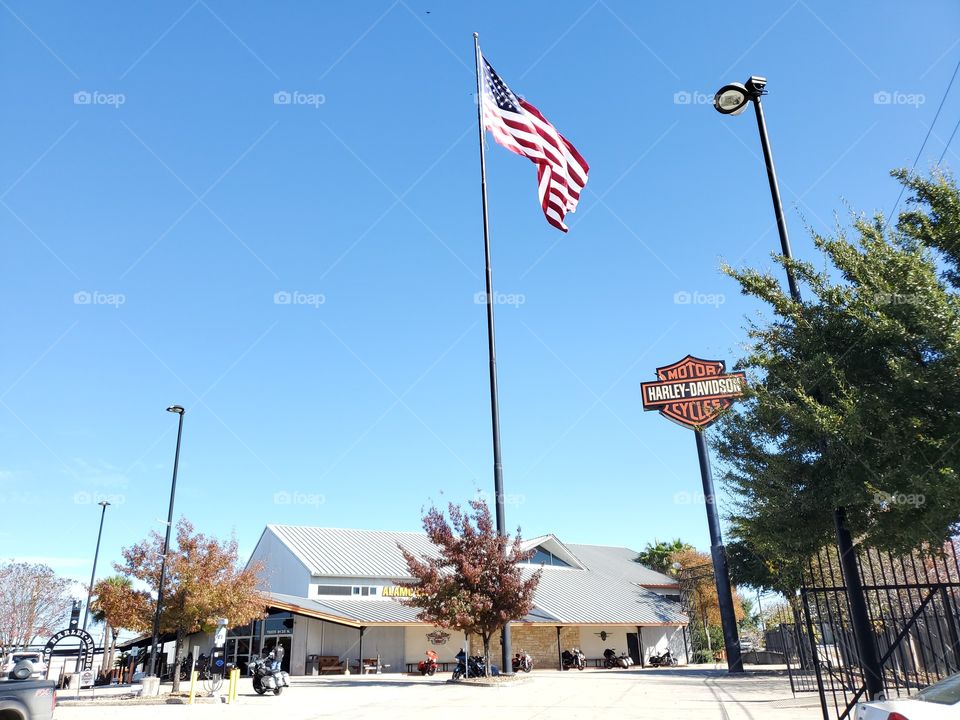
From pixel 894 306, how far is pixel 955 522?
2533 millimetres

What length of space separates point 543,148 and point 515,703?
15.7m

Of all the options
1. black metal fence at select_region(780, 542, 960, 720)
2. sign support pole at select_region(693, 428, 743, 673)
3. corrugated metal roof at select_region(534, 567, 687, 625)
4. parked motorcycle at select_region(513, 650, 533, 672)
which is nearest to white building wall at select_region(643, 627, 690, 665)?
corrugated metal roof at select_region(534, 567, 687, 625)

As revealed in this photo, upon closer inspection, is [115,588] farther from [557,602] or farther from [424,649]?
[557,602]

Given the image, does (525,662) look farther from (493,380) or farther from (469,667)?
(493,380)

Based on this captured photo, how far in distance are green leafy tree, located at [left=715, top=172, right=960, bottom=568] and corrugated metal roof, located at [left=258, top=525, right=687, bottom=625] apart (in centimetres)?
2701

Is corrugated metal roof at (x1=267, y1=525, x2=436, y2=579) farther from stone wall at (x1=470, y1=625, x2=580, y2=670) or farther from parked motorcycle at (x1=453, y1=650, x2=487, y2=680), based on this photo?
parked motorcycle at (x1=453, y1=650, x2=487, y2=680)

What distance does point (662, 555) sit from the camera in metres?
54.3

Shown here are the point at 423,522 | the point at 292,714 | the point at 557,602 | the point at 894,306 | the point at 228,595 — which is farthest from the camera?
the point at 557,602

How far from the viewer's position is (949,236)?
8.27 m

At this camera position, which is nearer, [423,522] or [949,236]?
[949,236]

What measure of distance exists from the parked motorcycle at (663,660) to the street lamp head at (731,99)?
37.9 meters

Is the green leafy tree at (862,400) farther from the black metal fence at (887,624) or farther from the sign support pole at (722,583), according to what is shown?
the sign support pole at (722,583)

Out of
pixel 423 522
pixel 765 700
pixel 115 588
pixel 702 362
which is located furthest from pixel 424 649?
pixel 765 700

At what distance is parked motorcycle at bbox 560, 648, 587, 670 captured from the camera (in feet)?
→ 122
